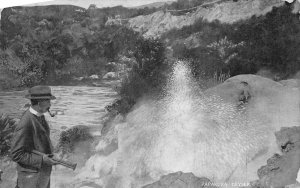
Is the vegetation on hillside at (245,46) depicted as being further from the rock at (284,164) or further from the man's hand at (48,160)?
the man's hand at (48,160)

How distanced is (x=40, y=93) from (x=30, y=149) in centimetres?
63

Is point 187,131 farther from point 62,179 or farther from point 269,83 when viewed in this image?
point 62,179

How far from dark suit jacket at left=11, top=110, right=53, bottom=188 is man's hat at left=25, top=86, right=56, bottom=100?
0.74 ft

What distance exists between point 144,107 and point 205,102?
688 millimetres

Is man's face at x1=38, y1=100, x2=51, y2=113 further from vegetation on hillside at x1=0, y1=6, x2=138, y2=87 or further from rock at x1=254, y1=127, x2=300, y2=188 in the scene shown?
rock at x1=254, y1=127, x2=300, y2=188

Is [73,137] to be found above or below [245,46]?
below

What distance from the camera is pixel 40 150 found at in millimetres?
4191

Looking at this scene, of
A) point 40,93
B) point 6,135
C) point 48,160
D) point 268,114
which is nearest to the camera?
point 48,160

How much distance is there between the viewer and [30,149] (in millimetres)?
4105

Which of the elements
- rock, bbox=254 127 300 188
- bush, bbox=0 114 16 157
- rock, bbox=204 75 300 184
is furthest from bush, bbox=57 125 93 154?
rock, bbox=254 127 300 188

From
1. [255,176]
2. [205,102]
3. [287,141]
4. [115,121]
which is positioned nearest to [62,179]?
[115,121]

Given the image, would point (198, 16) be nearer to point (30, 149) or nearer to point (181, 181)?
point (181, 181)

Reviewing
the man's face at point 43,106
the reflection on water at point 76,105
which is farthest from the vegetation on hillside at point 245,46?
the man's face at point 43,106

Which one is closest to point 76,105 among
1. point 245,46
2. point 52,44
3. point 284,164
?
point 52,44
